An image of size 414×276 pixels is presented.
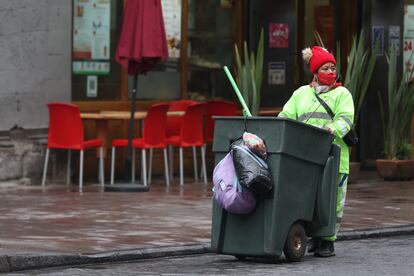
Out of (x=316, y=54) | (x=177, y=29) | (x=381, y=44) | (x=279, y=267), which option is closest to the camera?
(x=279, y=267)

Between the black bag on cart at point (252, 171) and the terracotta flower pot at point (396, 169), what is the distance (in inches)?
332

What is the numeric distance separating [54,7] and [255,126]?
721 centimetres

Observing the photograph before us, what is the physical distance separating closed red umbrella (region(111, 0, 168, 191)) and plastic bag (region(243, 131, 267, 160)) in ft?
20.8

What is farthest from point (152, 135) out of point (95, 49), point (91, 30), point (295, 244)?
point (295, 244)

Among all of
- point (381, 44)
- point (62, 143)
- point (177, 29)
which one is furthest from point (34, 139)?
point (381, 44)

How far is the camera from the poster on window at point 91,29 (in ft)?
54.7

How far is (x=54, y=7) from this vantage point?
53.0 ft

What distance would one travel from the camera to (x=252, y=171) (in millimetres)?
9273

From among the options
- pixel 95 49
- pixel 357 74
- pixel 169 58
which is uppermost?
pixel 95 49

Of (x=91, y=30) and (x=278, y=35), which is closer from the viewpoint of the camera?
(x=91, y=30)

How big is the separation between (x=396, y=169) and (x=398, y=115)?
2.67 ft

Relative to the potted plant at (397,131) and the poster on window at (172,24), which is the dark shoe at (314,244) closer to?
the potted plant at (397,131)

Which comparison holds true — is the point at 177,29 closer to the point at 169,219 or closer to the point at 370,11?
the point at 370,11

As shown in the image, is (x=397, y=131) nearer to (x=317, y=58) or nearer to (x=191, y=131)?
(x=191, y=131)
